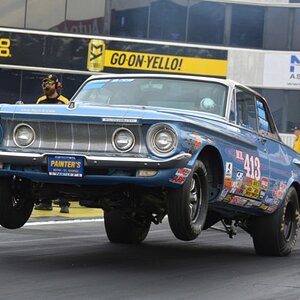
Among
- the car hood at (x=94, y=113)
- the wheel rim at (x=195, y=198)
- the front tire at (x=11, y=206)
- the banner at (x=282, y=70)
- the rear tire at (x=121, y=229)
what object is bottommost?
the rear tire at (x=121, y=229)

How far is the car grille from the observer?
5.85 metres

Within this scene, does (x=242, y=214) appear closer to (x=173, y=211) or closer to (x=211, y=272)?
(x=211, y=272)

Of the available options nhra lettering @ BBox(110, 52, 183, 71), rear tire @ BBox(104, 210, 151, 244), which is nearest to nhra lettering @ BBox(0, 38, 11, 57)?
nhra lettering @ BBox(110, 52, 183, 71)

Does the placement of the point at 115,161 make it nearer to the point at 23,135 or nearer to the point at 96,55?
the point at 23,135

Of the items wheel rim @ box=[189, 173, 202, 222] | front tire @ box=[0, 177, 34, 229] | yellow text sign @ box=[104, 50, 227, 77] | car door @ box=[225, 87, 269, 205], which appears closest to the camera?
wheel rim @ box=[189, 173, 202, 222]

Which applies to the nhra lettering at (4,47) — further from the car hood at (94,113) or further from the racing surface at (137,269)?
the car hood at (94,113)

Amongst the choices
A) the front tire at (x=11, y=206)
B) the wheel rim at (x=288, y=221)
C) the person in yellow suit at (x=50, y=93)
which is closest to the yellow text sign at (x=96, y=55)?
the person in yellow suit at (x=50, y=93)

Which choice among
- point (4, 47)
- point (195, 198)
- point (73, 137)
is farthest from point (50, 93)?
point (4, 47)

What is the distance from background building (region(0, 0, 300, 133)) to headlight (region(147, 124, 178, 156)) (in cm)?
2325

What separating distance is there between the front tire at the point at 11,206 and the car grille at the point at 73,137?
38cm

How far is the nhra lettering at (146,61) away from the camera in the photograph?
29516mm

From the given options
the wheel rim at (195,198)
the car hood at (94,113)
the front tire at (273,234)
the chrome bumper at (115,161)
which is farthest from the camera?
the front tire at (273,234)

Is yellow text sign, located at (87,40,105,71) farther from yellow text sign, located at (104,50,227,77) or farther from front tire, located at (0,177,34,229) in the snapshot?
front tire, located at (0,177,34,229)

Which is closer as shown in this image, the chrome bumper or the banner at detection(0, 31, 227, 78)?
the chrome bumper
